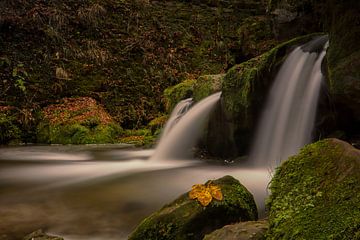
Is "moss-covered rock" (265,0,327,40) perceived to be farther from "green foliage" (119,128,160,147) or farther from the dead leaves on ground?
the dead leaves on ground

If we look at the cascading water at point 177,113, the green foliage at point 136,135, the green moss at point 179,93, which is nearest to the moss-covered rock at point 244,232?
the cascading water at point 177,113

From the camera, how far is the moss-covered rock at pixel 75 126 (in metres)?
13.3

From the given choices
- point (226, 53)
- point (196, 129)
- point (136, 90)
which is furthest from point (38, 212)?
point (226, 53)

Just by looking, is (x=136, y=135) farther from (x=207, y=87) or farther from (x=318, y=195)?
(x=318, y=195)

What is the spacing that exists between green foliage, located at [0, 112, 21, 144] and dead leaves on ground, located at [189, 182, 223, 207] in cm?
1116

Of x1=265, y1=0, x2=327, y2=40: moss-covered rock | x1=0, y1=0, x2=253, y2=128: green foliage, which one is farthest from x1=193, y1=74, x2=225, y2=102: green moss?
x1=0, y1=0, x2=253, y2=128: green foliage

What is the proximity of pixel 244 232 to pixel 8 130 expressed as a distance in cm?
1217

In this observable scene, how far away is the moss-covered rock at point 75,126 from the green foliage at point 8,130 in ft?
2.21

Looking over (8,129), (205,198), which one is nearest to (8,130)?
(8,129)

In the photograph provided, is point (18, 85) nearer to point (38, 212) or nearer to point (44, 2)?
point (44, 2)

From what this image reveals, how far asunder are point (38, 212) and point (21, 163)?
4512mm

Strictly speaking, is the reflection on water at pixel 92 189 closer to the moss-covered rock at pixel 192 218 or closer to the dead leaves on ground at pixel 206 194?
the moss-covered rock at pixel 192 218

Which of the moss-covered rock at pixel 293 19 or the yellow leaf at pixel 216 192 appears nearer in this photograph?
the yellow leaf at pixel 216 192

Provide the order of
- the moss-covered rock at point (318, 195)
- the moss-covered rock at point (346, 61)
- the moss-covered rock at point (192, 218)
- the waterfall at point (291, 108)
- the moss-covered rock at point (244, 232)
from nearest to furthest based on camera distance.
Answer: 1. the moss-covered rock at point (318, 195)
2. the moss-covered rock at point (244, 232)
3. the moss-covered rock at point (192, 218)
4. the moss-covered rock at point (346, 61)
5. the waterfall at point (291, 108)
